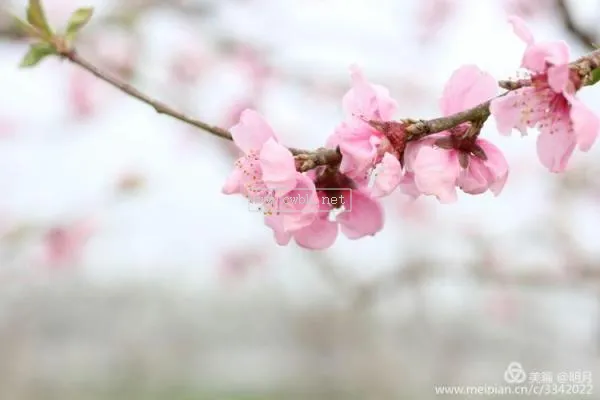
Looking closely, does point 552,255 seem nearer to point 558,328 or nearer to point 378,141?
point 558,328

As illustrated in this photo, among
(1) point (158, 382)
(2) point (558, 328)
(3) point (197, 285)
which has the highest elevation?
(3) point (197, 285)

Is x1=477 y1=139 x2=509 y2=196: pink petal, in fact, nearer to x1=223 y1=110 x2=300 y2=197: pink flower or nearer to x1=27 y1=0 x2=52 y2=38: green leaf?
x1=223 y1=110 x2=300 y2=197: pink flower

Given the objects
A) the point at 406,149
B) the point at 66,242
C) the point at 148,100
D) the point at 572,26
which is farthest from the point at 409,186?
the point at 66,242

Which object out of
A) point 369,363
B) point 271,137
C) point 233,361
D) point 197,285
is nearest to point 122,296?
point 197,285

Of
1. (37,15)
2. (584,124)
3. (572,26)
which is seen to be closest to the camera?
(584,124)

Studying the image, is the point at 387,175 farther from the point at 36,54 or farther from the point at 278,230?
the point at 36,54

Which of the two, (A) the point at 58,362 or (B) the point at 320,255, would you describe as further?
(A) the point at 58,362
